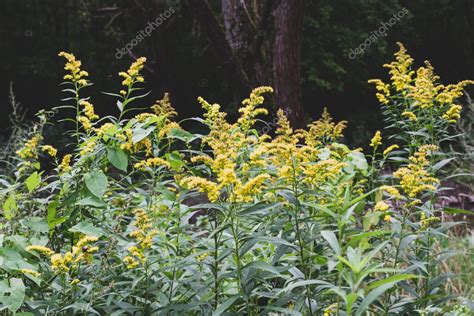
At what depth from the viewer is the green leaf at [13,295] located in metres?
2.10

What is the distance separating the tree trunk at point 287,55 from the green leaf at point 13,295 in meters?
4.49

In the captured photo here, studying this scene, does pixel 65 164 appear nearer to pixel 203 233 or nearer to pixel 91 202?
pixel 91 202

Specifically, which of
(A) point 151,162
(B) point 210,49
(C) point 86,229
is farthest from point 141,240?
(B) point 210,49

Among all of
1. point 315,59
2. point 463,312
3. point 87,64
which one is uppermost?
point 87,64

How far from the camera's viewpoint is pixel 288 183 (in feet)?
7.89

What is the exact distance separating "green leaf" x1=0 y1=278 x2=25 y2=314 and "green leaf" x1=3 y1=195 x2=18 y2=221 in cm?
34

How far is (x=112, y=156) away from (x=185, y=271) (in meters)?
0.58

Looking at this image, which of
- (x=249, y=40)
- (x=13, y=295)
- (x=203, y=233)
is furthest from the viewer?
(x=249, y=40)

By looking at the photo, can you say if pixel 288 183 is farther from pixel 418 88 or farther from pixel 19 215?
pixel 19 215

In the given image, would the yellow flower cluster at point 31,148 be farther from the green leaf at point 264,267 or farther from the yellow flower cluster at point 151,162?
the green leaf at point 264,267

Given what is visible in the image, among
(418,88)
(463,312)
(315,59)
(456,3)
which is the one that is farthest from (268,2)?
(456,3)

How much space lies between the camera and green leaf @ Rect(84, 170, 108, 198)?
2.32 meters

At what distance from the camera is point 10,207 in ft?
8.00

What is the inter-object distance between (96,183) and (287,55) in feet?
14.3
